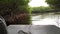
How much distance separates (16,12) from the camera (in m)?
4.13

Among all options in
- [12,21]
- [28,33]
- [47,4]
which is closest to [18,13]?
[12,21]

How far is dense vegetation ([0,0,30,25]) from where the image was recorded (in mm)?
4012

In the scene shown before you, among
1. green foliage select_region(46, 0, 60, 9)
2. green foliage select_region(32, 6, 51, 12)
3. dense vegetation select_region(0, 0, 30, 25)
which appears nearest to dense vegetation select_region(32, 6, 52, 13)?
green foliage select_region(32, 6, 51, 12)

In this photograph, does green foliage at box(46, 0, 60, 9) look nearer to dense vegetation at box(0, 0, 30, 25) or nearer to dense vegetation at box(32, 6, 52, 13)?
dense vegetation at box(32, 6, 52, 13)

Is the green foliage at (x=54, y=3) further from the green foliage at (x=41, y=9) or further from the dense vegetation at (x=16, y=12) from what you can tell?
the dense vegetation at (x=16, y=12)

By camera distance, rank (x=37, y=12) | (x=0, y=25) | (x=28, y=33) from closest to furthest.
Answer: (x=0, y=25)
(x=28, y=33)
(x=37, y=12)

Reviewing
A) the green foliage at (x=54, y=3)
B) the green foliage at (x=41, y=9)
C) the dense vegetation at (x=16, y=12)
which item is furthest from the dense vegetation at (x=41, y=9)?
the dense vegetation at (x=16, y=12)

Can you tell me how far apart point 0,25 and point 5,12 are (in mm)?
2220

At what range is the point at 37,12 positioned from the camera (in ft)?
13.0

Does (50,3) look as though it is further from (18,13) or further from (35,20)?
(18,13)

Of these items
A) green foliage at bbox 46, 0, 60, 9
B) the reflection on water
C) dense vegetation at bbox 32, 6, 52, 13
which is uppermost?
green foliage at bbox 46, 0, 60, 9

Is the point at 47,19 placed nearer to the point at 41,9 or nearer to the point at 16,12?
the point at 41,9

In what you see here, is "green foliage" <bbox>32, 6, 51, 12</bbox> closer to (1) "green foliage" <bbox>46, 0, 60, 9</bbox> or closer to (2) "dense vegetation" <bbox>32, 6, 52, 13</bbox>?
(2) "dense vegetation" <bbox>32, 6, 52, 13</bbox>

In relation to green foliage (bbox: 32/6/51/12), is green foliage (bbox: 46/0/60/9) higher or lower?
→ higher
